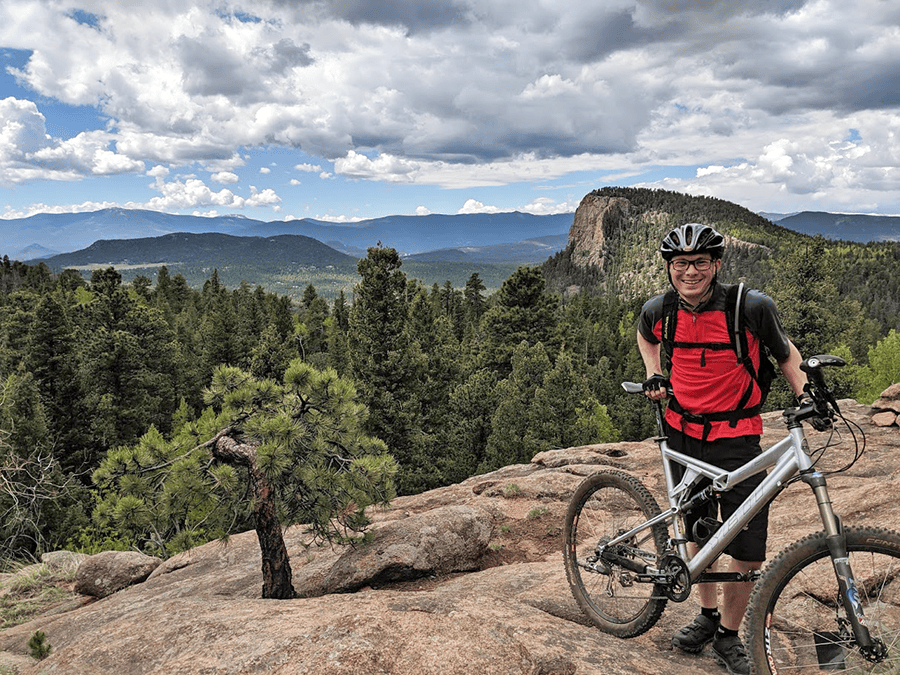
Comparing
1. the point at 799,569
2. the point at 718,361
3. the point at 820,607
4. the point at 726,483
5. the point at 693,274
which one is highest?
the point at 693,274

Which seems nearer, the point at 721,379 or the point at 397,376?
the point at 721,379

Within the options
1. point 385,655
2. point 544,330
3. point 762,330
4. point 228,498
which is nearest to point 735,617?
point 762,330

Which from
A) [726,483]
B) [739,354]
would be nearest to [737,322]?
[739,354]

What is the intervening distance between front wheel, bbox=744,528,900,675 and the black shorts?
60cm

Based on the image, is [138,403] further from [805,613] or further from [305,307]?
[305,307]

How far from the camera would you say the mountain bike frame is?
3.23 metres

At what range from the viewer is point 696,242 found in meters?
4.20

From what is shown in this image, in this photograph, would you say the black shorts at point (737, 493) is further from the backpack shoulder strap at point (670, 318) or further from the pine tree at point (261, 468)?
the pine tree at point (261, 468)

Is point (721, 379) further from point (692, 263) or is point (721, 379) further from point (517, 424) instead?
point (517, 424)

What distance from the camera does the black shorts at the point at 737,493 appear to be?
4.04 metres

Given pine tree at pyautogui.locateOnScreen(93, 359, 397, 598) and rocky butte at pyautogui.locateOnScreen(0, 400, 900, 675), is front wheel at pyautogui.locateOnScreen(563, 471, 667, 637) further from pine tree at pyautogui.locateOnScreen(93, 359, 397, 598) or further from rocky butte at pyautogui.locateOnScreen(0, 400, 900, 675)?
pine tree at pyautogui.locateOnScreen(93, 359, 397, 598)

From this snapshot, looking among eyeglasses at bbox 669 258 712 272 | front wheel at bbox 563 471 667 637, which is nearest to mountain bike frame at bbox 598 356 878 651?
front wheel at bbox 563 471 667 637

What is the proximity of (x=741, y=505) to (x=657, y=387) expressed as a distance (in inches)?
43.9

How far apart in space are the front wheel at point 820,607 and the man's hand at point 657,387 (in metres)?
1.48
